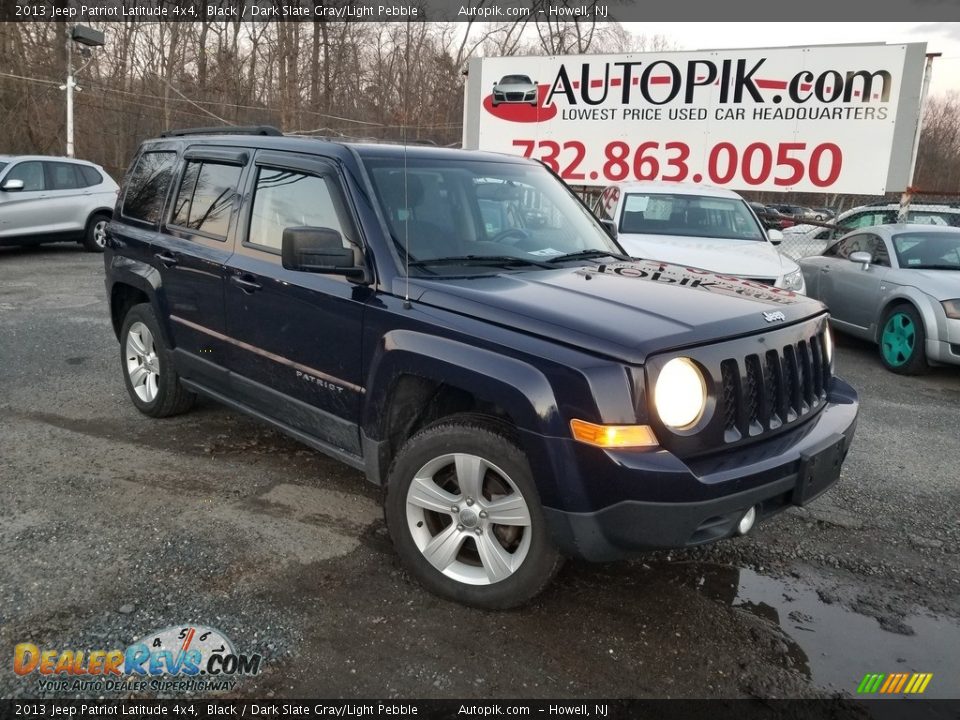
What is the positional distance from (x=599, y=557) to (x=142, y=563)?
203 cm

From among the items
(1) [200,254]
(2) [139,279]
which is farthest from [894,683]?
(2) [139,279]

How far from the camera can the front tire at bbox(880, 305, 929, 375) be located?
7.39 m

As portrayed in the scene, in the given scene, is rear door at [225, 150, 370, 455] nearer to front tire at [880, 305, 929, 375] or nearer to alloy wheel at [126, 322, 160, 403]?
alloy wheel at [126, 322, 160, 403]

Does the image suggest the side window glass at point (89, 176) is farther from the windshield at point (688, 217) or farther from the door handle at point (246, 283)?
the door handle at point (246, 283)

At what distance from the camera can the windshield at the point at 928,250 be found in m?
7.93

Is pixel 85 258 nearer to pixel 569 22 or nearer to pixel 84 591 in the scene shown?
pixel 84 591

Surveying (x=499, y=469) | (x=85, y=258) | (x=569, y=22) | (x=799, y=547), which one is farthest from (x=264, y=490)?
(x=569, y=22)

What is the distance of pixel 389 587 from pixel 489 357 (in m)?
1.14

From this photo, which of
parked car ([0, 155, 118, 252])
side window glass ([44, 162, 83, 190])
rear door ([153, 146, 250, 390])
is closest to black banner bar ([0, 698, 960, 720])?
rear door ([153, 146, 250, 390])

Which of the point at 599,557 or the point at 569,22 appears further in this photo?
the point at 569,22

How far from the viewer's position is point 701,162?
47.4 ft

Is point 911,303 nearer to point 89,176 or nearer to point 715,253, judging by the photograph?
point 715,253

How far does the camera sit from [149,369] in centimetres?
524

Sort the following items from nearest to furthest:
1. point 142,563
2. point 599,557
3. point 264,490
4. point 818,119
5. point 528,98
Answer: point 599,557, point 142,563, point 264,490, point 818,119, point 528,98
